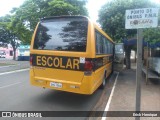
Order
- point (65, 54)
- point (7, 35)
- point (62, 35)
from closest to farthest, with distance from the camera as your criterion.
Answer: point (65, 54) → point (62, 35) → point (7, 35)

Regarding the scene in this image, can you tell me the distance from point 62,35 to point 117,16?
13.7 metres

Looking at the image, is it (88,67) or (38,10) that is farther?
(38,10)

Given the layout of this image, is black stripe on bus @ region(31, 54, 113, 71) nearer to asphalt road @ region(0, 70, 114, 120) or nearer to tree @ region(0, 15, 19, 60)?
asphalt road @ region(0, 70, 114, 120)

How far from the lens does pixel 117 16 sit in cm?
2034

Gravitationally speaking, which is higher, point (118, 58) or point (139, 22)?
point (139, 22)

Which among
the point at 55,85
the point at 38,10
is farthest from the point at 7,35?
the point at 55,85

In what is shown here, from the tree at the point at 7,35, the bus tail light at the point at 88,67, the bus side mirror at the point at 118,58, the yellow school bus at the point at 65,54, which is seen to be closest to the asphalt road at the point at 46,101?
the yellow school bus at the point at 65,54

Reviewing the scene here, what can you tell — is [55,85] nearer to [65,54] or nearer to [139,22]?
[65,54]

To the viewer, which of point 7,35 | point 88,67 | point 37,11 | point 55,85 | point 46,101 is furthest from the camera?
point 7,35

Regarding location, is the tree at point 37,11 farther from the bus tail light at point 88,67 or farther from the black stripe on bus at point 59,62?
the bus tail light at point 88,67

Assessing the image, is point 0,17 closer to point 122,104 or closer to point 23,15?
point 23,15

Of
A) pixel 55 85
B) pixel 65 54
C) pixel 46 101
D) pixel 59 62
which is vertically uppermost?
pixel 65 54

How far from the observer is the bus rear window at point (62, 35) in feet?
24.5

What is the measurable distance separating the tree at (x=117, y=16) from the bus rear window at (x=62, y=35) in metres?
13.0
